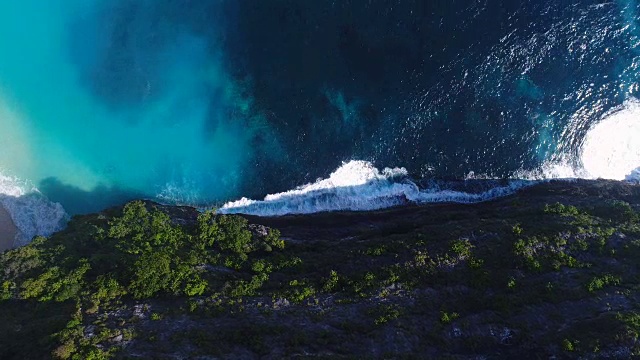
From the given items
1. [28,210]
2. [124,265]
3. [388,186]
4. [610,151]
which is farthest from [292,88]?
[610,151]

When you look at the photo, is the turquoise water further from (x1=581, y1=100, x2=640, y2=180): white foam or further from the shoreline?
(x1=581, y1=100, x2=640, y2=180): white foam

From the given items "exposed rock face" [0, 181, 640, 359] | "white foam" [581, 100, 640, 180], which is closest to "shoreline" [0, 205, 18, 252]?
"exposed rock face" [0, 181, 640, 359]

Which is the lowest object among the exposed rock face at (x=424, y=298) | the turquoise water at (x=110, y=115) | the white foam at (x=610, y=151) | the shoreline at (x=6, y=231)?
the exposed rock face at (x=424, y=298)

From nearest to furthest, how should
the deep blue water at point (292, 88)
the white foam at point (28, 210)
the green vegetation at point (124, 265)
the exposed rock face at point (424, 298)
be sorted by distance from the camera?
1. the exposed rock face at point (424, 298)
2. the green vegetation at point (124, 265)
3. the white foam at point (28, 210)
4. the deep blue water at point (292, 88)

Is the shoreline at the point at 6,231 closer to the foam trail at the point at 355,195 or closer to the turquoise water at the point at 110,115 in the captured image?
the turquoise water at the point at 110,115

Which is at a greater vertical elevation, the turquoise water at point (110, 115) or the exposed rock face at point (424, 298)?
the turquoise water at point (110, 115)

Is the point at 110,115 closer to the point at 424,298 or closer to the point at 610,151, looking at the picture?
the point at 424,298

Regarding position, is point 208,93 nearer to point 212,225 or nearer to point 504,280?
point 212,225

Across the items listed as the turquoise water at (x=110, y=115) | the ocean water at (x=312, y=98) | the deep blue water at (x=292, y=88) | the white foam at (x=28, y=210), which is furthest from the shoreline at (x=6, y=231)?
the deep blue water at (x=292, y=88)
